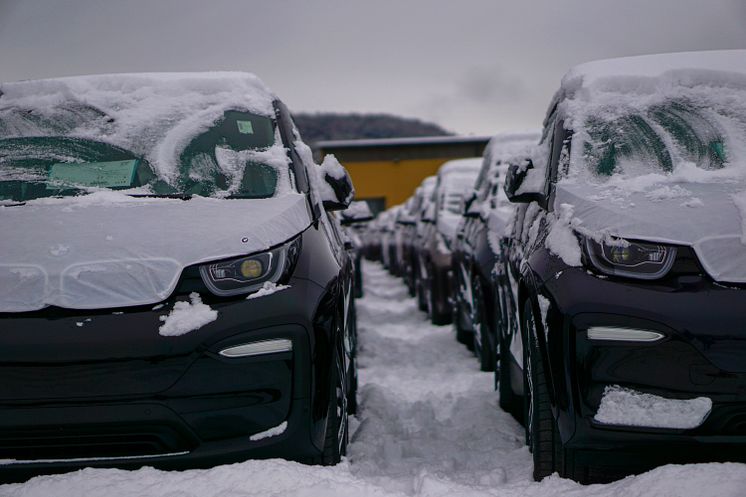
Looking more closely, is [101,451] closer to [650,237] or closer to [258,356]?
[258,356]

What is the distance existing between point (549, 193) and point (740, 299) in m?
1.01

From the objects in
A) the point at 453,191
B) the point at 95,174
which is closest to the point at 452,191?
the point at 453,191

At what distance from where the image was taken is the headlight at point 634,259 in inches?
101

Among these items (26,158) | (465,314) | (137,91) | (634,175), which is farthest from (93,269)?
(465,314)

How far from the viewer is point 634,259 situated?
260 centimetres

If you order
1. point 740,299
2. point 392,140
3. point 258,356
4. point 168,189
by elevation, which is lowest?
point 392,140

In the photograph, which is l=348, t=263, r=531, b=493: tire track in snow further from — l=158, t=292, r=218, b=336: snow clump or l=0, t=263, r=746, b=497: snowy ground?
l=158, t=292, r=218, b=336: snow clump

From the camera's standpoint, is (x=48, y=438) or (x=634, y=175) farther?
(x=634, y=175)

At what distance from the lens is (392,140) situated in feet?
189

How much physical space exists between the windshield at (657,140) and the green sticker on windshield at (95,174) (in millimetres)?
1988

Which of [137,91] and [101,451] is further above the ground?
[137,91]

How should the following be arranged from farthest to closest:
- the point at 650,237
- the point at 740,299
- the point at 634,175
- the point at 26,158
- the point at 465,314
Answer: the point at 465,314
the point at 26,158
the point at 634,175
the point at 650,237
the point at 740,299

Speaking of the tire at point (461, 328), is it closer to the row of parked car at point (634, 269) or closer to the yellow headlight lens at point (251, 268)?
the row of parked car at point (634, 269)

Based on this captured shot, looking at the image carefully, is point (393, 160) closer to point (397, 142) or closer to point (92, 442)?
point (397, 142)
